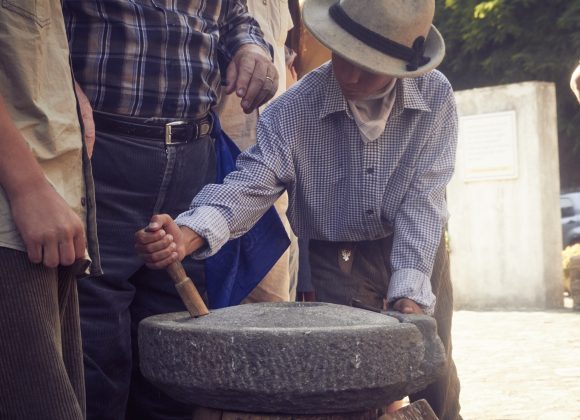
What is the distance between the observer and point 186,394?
2.59 meters

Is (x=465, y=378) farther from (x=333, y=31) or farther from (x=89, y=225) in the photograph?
(x=89, y=225)

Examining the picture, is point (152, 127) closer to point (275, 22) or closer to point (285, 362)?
point (285, 362)

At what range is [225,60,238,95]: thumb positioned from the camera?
349 cm

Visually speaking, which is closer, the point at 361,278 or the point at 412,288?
the point at 412,288

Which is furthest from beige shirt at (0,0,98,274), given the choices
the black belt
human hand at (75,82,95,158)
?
the black belt

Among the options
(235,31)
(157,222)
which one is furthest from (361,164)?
(157,222)

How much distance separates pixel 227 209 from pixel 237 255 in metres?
0.35

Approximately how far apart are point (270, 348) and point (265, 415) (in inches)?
8.7

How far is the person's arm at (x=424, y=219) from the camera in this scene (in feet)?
11.3

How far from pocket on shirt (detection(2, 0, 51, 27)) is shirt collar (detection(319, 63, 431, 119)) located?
135 cm

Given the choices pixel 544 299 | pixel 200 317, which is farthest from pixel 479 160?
pixel 200 317

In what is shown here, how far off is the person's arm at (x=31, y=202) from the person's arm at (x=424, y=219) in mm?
1377

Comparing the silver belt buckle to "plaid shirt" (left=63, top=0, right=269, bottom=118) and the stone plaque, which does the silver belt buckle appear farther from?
the stone plaque

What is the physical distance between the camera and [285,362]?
2.45m
